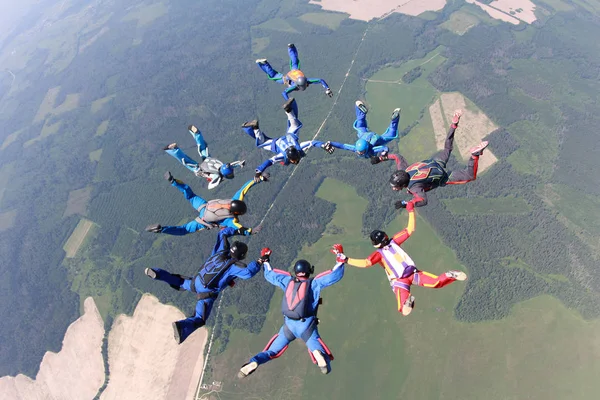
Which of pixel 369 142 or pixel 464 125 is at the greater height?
pixel 369 142

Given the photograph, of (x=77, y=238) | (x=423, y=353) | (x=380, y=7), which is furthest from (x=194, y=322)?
(x=380, y=7)

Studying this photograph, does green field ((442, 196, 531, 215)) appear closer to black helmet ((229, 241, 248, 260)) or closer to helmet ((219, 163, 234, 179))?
helmet ((219, 163, 234, 179))

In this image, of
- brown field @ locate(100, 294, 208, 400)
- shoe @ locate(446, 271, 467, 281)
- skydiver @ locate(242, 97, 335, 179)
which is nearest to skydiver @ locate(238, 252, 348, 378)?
shoe @ locate(446, 271, 467, 281)

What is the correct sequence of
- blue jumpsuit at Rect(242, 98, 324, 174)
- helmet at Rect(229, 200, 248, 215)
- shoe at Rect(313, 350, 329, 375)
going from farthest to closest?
blue jumpsuit at Rect(242, 98, 324, 174) < helmet at Rect(229, 200, 248, 215) < shoe at Rect(313, 350, 329, 375)

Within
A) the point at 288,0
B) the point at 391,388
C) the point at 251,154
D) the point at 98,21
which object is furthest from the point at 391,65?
the point at 98,21

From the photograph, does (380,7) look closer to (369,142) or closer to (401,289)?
(369,142)

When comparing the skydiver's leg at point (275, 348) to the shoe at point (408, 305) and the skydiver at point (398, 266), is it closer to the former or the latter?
the skydiver at point (398, 266)
